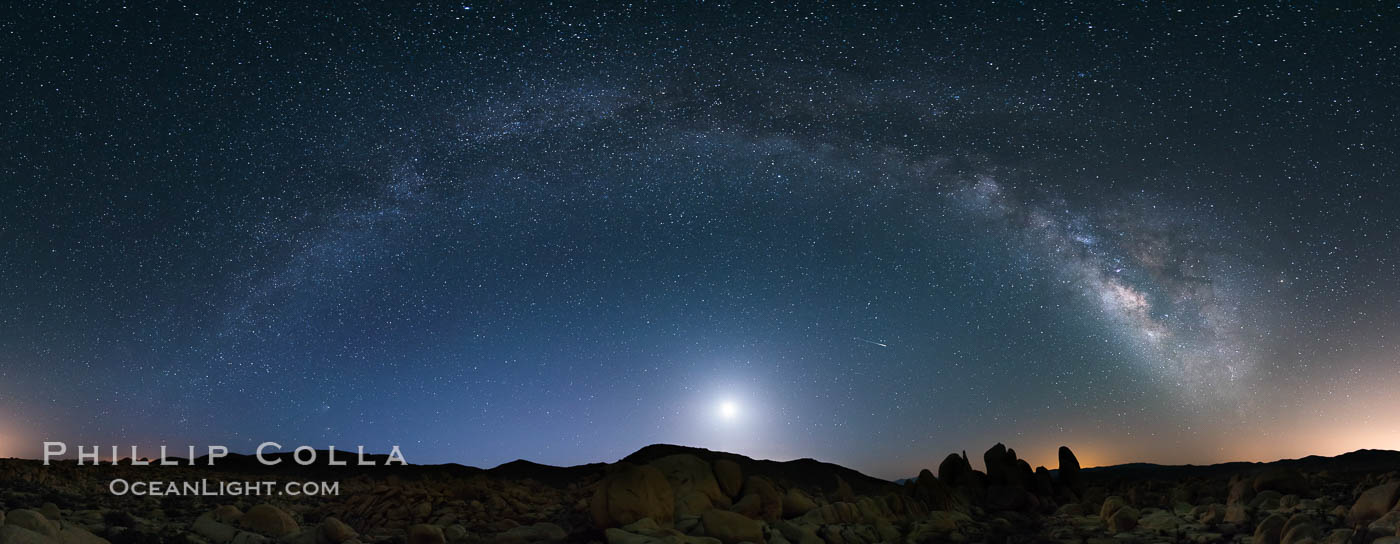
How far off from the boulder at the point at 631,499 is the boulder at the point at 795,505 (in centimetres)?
472

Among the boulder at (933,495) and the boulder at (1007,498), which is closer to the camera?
the boulder at (933,495)

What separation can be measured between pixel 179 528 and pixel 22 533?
540 cm

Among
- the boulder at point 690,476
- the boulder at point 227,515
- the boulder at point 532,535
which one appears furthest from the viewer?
the boulder at point 690,476

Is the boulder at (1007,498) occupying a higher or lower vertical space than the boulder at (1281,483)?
lower

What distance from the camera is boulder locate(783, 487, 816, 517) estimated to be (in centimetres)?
2045

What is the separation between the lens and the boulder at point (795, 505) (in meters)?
20.5

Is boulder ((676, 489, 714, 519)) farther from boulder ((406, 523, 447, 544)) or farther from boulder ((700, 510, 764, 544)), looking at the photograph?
boulder ((406, 523, 447, 544))

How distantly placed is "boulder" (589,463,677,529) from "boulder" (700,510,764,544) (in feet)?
3.34

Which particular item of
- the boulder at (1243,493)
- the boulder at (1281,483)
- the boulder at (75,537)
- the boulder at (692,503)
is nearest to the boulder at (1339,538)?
the boulder at (1243,493)

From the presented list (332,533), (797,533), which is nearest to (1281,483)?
(797,533)

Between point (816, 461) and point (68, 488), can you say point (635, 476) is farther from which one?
point (816, 461)

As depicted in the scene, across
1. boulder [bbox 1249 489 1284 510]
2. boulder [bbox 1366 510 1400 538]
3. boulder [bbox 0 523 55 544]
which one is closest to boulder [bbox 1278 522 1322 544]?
boulder [bbox 1366 510 1400 538]

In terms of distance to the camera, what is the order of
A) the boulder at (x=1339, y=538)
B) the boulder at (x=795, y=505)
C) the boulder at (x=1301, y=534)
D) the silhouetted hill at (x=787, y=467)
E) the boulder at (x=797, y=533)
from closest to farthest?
the boulder at (x=1339, y=538) < the boulder at (x=1301, y=534) < the boulder at (x=797, y=533) < the boulder at (x=795, y=505) < the silhouetted hill at (x=787, y=467)

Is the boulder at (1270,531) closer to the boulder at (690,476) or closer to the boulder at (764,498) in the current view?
the boulder at (764,498)
